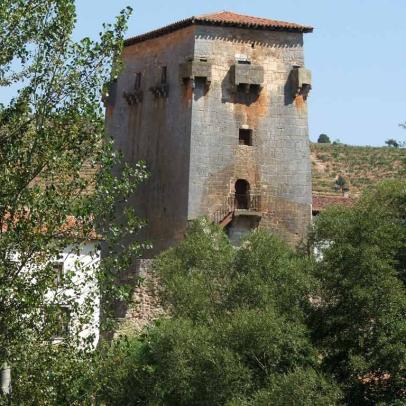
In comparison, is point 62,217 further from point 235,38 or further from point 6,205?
point 235,38

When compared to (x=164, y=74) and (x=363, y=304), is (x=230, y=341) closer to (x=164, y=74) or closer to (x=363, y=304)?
(x=363, y=304)

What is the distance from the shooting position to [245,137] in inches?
1614

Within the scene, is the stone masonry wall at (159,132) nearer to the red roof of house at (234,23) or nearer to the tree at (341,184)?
the red roof of house at (234,23)

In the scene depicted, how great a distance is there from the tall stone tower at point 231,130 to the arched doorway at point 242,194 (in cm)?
3

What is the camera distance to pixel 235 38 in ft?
135

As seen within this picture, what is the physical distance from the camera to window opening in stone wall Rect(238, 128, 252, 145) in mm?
40906

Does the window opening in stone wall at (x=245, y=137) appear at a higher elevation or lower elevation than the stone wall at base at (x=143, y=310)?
higher

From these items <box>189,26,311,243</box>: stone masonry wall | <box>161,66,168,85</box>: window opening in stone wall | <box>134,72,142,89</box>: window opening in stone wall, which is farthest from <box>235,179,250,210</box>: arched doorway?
<box>134,72,142,89</box>: window opening in stone wall

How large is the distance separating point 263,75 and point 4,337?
22.1 metres

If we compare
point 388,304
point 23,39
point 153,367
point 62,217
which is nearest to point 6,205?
point 62,217

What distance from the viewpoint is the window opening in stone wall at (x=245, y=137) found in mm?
40906

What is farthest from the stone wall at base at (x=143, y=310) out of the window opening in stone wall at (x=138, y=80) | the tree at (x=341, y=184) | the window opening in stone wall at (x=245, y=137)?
the tree at (x=341, y=184)

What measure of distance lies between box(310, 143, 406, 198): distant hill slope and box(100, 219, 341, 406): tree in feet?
155

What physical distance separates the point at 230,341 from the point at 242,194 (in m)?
13.1
